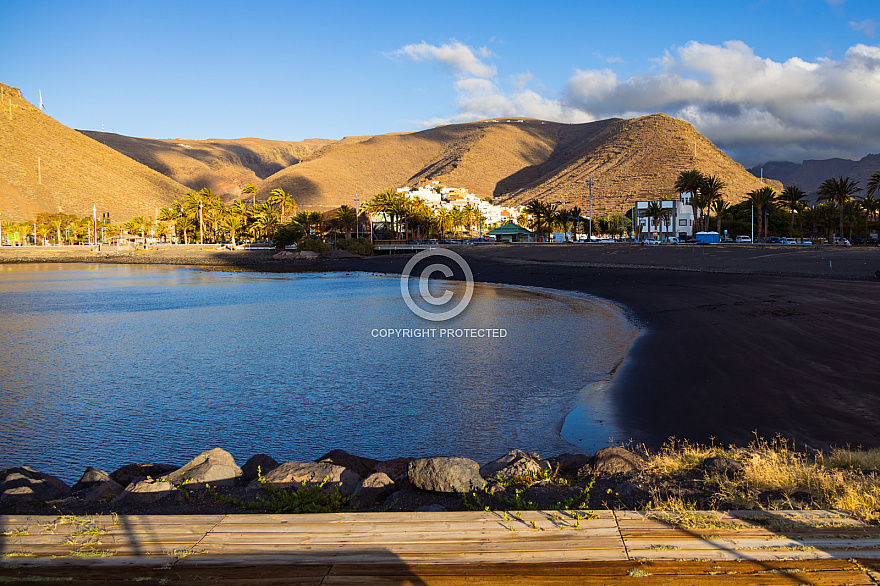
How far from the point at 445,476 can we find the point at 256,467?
3127 millimetres

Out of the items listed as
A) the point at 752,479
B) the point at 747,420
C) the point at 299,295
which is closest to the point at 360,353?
the point at 747,420

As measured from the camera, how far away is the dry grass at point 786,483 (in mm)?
5051

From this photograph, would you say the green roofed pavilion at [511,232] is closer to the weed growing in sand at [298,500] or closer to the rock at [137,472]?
the rock at [137,472]

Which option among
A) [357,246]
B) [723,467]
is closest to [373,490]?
[723,467]

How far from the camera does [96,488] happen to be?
276 inches

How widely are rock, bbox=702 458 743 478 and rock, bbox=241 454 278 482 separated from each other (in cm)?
550

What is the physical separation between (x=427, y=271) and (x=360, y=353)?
50941mm

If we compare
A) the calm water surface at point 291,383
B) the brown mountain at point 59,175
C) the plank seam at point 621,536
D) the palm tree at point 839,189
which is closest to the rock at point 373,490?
the plank seam at point 621,536

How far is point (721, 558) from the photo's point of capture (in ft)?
13.0

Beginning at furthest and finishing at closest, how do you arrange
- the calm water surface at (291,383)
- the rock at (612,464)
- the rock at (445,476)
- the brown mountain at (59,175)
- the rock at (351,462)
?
the brown mountain at (59,175), the calm water surface at (291,383), the rock at (351,462), the rock at (612,464), the rock at (445,476)

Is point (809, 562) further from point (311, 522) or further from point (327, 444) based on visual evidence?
point (327, 444)

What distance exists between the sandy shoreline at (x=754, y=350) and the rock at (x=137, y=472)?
774 centimetres

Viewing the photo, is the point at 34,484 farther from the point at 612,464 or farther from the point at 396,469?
the point at 612,464

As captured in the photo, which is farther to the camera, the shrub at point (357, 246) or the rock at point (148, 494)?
the shrub at point (357, 246)
